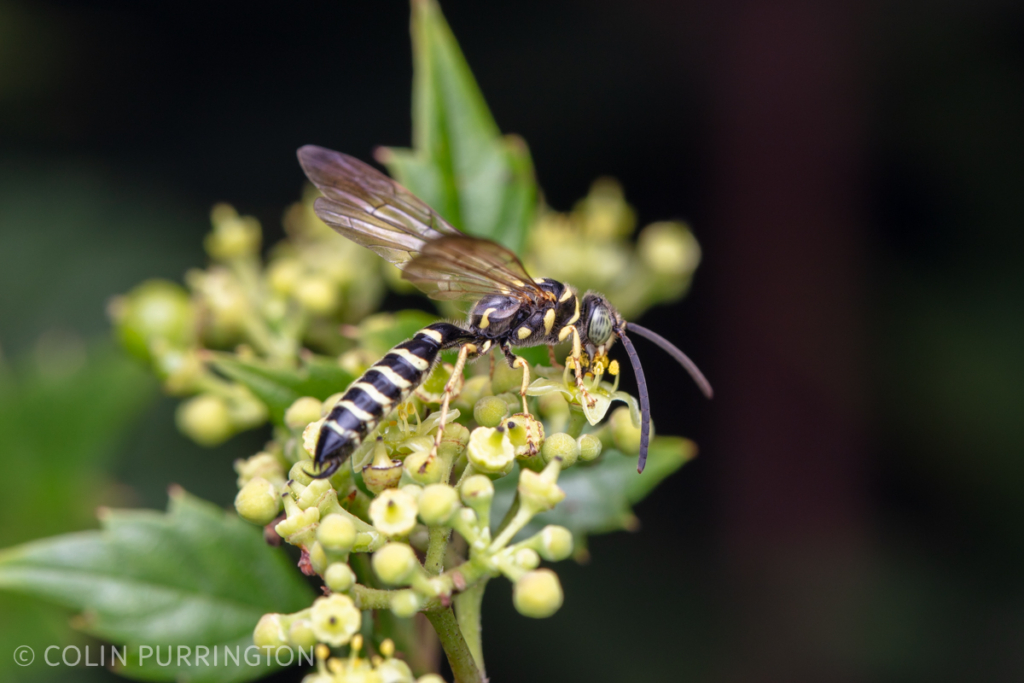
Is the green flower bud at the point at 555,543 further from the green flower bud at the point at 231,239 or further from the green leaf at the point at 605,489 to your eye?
the green flower bud at the point at 231,239

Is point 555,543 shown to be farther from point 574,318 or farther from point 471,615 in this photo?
point 574,318

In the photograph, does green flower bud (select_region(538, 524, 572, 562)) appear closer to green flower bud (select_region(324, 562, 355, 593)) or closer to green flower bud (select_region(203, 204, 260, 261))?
green flower bud (select_region(324, 562, 355, 593))

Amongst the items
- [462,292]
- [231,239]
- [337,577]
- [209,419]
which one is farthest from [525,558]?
[231,239]

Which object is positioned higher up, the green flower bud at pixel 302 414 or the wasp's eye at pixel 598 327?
the wasp's eye at pixel 598 327

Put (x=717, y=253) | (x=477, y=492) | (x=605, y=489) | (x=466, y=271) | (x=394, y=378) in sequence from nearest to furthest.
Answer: (x=477, y=492) < (x=394, y=378) < (x=466, y=271) < (x=605, y=489) < (x=717, y=253)

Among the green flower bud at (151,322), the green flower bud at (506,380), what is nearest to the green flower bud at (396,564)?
the green flower bud at (506,380)
